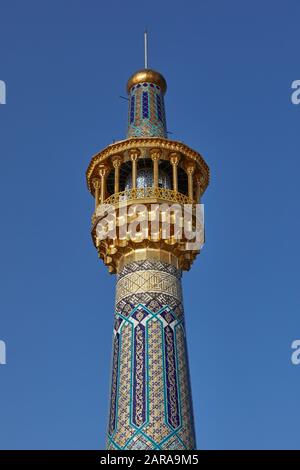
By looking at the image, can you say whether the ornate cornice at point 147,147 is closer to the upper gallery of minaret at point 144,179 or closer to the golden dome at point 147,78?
the upper gallery of minaret at point 144,179

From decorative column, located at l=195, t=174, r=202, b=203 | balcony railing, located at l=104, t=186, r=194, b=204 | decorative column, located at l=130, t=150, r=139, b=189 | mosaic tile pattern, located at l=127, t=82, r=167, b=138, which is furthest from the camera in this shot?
mosaic tile pattern, located at l=127, t=82, r=167, b=138

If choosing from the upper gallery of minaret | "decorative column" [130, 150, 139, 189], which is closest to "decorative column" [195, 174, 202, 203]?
the upper gallery of minaret

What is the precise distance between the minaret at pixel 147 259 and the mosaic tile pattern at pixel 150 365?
14mm

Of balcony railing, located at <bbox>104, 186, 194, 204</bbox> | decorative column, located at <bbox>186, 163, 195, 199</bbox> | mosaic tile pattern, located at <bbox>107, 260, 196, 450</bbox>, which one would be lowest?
mosaic tile pattern, located at <bbox>107, 260, 196, 450</bbox>

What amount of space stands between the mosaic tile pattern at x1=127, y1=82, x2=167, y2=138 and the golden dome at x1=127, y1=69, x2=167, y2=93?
7cm

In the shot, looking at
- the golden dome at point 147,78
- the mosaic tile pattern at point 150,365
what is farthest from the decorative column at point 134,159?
the golden dome at point 147,78

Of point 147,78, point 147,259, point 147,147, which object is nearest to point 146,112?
point 147,78

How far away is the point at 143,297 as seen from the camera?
39.9 feet

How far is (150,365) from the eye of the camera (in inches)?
453

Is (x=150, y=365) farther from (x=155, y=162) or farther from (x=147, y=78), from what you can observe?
(x=147, y=78)

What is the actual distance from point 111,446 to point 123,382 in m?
0.88

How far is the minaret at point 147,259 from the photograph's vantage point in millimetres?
11148

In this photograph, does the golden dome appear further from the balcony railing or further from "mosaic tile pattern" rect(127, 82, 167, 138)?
the balcony railing

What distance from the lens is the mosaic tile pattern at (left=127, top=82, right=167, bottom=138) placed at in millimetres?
13992
